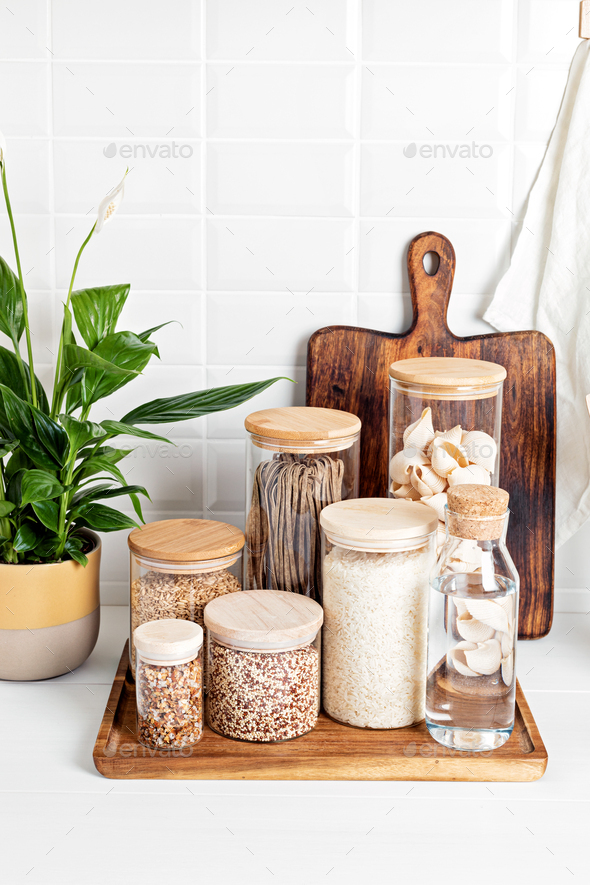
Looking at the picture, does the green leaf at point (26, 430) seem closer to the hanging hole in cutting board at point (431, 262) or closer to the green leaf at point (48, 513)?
the green leaf at point (48, 513)

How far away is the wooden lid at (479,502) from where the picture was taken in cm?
76

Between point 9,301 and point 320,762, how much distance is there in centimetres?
64

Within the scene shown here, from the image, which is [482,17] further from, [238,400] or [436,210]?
[238,400]

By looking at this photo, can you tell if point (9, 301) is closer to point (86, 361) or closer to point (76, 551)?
point (86, 361)

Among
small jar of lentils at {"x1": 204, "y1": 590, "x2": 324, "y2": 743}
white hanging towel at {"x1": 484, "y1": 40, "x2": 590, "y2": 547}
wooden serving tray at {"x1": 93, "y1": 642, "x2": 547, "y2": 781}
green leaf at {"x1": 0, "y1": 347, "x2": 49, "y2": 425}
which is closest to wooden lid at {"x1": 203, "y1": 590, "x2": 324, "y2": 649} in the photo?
small jar of lentils at {"x1": 204, "y1": 590, "x2": 324, "y2": 743}

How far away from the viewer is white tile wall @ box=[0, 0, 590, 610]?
104 cm

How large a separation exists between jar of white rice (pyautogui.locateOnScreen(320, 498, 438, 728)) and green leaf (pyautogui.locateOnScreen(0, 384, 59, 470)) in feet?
1.08

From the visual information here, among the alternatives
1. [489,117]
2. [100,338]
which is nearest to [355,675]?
[100,338]

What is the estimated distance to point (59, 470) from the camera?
36.2 inches

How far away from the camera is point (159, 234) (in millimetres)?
1095

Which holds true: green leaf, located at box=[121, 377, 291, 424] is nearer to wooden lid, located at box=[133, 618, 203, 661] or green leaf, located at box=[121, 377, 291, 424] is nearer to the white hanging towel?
wooden lid, located at box=[133, 618, 203, 661]

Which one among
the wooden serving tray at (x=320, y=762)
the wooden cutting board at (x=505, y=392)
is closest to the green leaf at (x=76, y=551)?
the wooden serving tray at (x=320, y=762)

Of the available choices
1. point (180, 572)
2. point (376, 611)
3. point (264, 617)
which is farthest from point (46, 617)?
point (376, 611)

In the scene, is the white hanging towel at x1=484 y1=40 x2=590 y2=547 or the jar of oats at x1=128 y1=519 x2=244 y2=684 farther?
the white hanging towel at x1=484 y1=40 x2=590 y2=547
